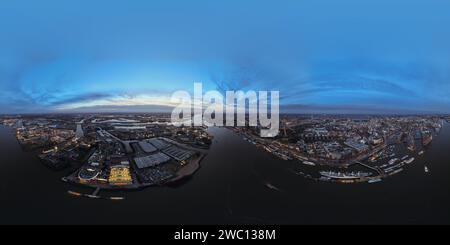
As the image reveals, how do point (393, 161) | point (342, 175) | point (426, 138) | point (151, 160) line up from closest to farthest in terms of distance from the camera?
point (151, 160) < point (342, 175) < point (393, 161) < point (426, 138)

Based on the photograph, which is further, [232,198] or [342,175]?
[342,175]

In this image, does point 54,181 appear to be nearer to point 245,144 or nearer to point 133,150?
point 133,150

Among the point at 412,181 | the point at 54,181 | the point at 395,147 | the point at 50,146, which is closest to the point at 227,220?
the point at 54,181

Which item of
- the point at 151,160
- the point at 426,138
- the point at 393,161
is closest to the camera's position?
the point at 151,160

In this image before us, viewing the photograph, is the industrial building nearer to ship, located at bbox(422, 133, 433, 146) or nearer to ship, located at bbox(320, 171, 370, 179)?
ship, located at bbox(320, 171, 370, 179)

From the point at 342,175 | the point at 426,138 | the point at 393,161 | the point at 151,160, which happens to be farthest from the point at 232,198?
the point at 426,138

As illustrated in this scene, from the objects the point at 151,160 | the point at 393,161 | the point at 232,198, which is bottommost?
the point at 232,198

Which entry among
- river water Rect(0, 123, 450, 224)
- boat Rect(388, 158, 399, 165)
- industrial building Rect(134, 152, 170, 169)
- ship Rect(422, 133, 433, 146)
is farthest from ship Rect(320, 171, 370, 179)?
industrial building Rect(134, 152, 170, 169)

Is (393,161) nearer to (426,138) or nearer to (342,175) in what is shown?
(342,175)
